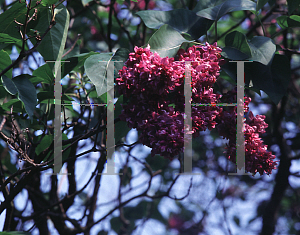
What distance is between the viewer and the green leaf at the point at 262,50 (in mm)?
687

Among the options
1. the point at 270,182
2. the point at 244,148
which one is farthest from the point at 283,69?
the point at 270,182

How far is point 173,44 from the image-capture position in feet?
2.31

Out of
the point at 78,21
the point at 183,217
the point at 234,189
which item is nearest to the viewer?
the point at 78,21

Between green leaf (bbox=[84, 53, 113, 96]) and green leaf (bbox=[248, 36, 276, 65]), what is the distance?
31 cm

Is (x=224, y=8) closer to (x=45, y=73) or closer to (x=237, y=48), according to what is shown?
(x=237, y=48)

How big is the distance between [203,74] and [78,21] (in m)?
1.19

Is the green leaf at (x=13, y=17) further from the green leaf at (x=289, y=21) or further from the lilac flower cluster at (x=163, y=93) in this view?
the green leaf at (x=289, y=21)

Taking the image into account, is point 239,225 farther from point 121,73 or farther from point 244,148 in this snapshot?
point 121,73

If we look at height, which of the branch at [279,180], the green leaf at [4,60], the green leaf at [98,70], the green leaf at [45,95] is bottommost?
the branch at [279,180]

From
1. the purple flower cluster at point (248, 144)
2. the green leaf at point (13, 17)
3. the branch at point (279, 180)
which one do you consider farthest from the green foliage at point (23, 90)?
the branch at point (279, 180)

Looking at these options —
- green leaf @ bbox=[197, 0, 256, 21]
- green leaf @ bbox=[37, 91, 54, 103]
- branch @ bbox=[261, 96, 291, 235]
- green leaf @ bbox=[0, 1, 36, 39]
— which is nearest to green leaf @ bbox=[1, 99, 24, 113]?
green leaf @ bbox=[37, 91, 54, 103]

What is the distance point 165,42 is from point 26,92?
0.34 meters

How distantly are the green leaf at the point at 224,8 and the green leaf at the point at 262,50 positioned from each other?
92 millimetres

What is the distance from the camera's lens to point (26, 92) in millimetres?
765
